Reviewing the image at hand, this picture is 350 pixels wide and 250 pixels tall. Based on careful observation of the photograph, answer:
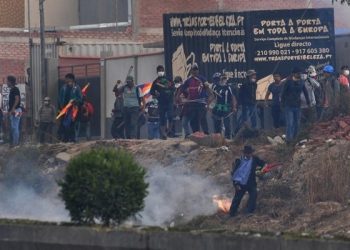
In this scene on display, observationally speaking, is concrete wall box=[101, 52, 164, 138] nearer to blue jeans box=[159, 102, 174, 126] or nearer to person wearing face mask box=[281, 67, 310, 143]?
blue jeans box=[159, 102, 174, 126]

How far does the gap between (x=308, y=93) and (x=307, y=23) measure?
4.61 m

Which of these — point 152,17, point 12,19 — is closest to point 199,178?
point 152,17

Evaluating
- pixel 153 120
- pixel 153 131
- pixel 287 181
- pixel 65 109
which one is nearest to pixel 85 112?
pixel 65 109

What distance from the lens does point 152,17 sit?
4262 cm

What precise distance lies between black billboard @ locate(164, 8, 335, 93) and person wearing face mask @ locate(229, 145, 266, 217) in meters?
7.14

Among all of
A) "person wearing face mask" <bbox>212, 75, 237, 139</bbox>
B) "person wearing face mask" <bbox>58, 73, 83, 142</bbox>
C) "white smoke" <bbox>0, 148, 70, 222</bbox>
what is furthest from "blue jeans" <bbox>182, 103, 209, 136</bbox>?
"person wearing face mask" <bbox>58, 73, 83, 142</bbox>

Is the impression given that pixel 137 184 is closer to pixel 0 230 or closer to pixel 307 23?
pixel 0 230

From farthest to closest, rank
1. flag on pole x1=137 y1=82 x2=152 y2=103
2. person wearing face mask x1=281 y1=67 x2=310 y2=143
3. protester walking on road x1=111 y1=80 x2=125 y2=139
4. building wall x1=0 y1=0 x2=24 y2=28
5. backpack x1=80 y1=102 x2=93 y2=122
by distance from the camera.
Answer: building wall x1=0 y1=0 x2=24 y2=28 → backpack x1=80 y1=102 x2=93 y2=122 → flag on pole x1=137 y1=82 x2=152 y2=103 → protester walking on road x1=111 y1=80 x2=125 y2=139 → person wearing face mask x1=281 y1=67 x2=310 y2=143

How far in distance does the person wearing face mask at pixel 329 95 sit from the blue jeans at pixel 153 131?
3.58 metres

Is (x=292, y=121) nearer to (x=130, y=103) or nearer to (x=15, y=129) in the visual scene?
(x=130, y=103)

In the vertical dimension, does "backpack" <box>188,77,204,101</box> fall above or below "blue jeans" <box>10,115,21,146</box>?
above

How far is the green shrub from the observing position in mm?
9961

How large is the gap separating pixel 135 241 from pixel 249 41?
16.6 meters

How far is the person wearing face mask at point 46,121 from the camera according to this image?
26.1 meters
